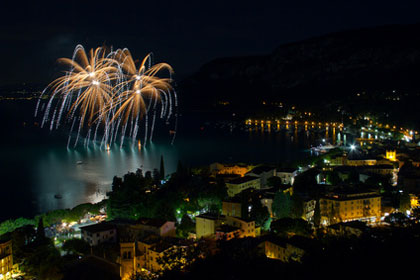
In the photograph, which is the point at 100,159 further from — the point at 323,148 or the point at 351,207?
the point at 351,207

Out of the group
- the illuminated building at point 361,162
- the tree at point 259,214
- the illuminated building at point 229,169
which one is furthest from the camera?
the illuminated building at point 361,162

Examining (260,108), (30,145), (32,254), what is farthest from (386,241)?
(260,108)

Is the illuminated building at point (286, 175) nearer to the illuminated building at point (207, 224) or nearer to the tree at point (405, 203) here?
the tree at point (405, 203)

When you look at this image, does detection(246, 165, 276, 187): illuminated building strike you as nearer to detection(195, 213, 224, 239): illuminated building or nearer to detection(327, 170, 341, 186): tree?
detection(327, 170, 341, 186): tree

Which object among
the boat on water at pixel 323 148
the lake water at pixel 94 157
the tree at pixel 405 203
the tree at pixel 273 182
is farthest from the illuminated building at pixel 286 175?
the boat on water at pixel 323 148

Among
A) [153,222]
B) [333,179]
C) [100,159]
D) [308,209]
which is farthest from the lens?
[100,159]

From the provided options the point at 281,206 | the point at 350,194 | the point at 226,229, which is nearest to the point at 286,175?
the point at 350,194

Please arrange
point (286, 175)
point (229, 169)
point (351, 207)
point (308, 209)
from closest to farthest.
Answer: point (351, 207)
point (308, 209)
point (286, 175)
point (229, 169)

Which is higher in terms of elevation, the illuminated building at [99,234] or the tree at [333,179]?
the tree at [333,179]
